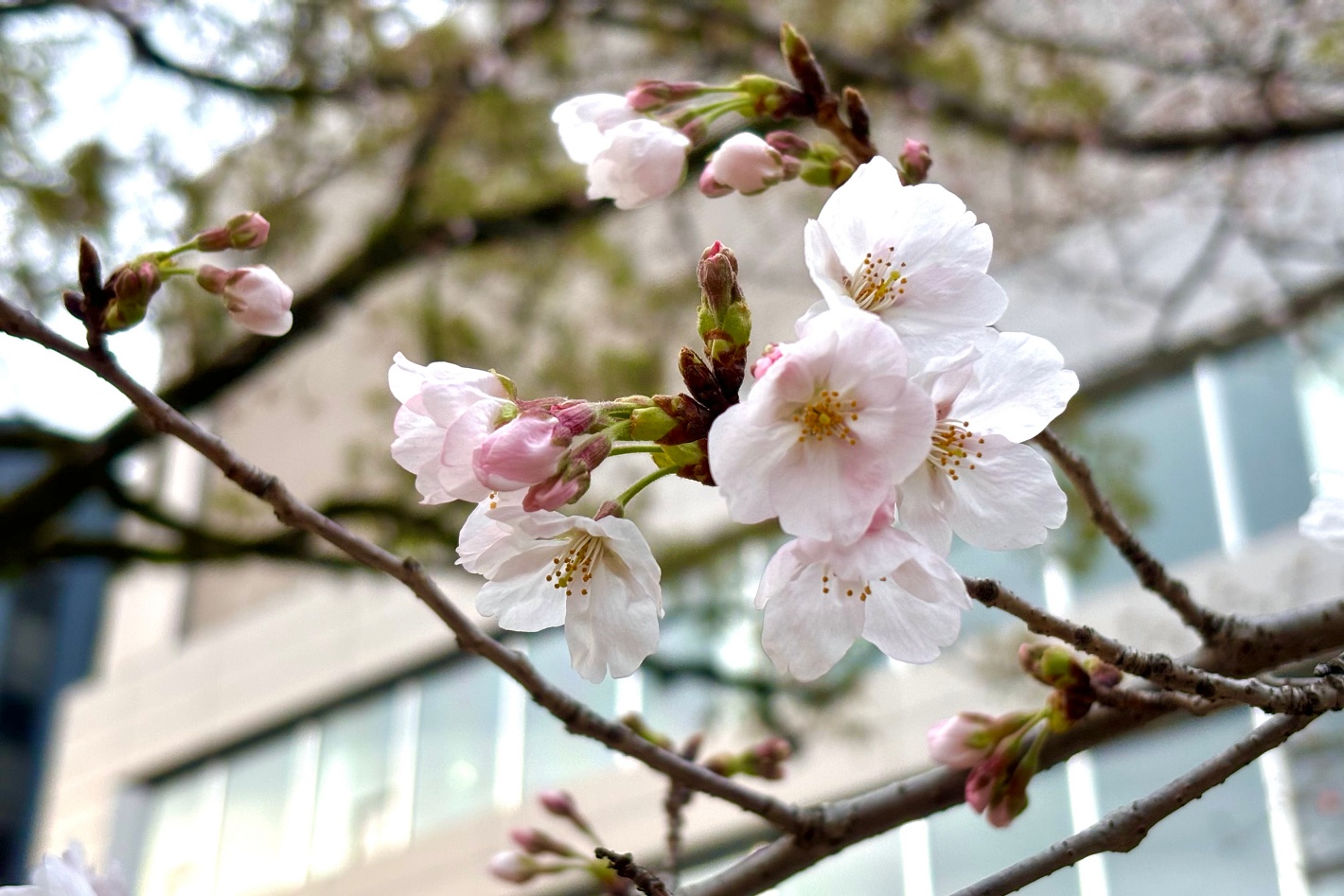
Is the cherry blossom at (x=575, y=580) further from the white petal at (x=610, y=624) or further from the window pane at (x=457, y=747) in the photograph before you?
the window pane at (x=457, y=747)

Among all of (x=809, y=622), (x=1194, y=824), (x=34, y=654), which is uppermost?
(x=34, y=654)

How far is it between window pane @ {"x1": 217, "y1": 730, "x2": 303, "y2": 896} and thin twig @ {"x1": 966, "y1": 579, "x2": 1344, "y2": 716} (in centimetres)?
798

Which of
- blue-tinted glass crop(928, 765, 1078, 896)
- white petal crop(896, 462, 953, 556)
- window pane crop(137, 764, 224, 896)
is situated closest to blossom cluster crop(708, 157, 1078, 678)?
white petal crop(896, 462, 953, 556)

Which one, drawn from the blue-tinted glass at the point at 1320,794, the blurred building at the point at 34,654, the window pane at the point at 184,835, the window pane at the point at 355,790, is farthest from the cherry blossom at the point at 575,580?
the blurred building at the point at 34,654

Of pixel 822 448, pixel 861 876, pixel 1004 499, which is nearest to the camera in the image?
pixel 822 448

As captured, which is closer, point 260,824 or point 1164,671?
point 1164,671

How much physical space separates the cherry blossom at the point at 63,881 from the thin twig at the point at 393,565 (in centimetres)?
27

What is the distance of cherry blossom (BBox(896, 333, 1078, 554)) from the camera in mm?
700

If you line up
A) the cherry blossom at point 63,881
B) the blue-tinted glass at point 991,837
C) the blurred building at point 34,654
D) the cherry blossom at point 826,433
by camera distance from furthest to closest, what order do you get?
the blurred building at point 34,654 → the blue-tinted glass at point 991,837 → the cherry blossom at point 63,881 → the cherry blossom at point 826,433

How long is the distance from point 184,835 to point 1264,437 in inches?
287

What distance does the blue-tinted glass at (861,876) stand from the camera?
214 inches

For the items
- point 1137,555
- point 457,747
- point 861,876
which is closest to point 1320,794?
point 861,876

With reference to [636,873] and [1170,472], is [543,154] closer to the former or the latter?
[1170,472]

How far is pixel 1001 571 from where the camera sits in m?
5.07
